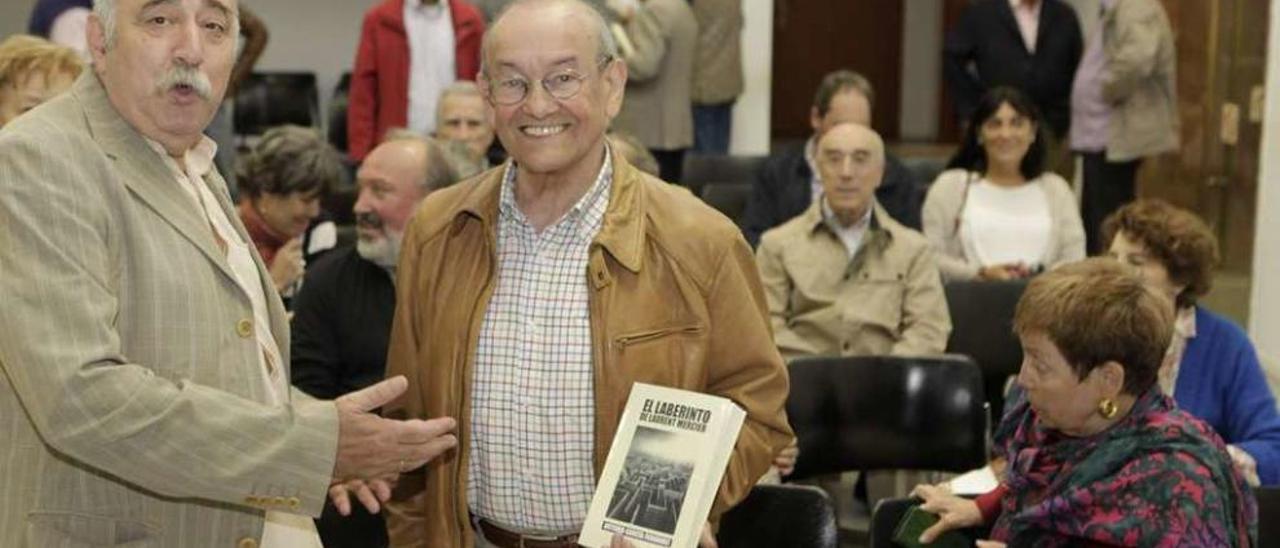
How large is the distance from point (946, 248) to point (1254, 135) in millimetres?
2480

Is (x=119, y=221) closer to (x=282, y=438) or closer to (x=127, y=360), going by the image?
(x=127, y=360)

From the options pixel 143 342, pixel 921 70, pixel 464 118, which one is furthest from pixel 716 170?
pixel 921 70

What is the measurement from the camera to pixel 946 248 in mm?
5980

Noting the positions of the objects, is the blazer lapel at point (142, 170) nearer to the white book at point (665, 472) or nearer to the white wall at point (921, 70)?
the white book at point (665, 472)

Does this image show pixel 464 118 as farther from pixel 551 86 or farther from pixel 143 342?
pixel 143 342

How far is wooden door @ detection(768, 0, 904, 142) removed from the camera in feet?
46.5

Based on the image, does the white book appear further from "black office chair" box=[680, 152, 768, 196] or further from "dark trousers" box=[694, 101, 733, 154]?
"dark trousers" box=[694, 101, 733, 154]

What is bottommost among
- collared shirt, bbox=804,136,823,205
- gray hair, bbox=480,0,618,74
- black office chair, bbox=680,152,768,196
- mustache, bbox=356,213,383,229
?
black office chair, bbox=680,152,768,196

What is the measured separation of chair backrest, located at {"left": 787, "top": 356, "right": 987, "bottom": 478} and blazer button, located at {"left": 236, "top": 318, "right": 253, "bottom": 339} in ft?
6.47

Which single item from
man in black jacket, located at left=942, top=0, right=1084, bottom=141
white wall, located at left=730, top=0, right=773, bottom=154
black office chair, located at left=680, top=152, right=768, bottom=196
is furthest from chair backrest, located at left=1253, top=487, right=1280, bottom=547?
white wall, located at left=730, top=0, right=773, bottom=154

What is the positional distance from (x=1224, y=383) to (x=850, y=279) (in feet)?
4.58

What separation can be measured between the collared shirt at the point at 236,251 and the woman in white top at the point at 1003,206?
3.83 m

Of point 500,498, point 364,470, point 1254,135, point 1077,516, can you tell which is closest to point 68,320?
point 364,470

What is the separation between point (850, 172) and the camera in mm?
5086
